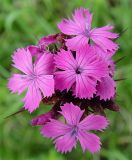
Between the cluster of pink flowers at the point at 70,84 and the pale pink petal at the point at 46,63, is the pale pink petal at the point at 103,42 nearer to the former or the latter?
the cluster of pink flowers at the point at 70,84

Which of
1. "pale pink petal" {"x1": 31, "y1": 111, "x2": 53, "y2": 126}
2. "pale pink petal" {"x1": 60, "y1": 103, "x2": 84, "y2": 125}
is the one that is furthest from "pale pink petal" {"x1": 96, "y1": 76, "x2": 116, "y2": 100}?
"pale pink petal" {"x1": 31, "y1": 111, "x2": 53, "y2": 126}

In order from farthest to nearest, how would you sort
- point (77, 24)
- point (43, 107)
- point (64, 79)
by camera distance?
1. point (43, 107)
2. point (77, 24)
3. point (64, 79)

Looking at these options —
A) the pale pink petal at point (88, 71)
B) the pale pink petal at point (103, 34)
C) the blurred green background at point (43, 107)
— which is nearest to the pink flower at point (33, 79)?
the pale pink petal at point (88, 71)

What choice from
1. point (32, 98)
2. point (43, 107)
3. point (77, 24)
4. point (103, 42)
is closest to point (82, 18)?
point (77, 24)

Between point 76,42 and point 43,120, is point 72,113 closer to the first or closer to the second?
point 43,120

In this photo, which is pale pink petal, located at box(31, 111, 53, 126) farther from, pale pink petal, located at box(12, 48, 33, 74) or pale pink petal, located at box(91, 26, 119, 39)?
pale pink petal, located at box(91, 26, 119, 39)

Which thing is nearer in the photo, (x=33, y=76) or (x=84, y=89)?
(x=84, y=89)
